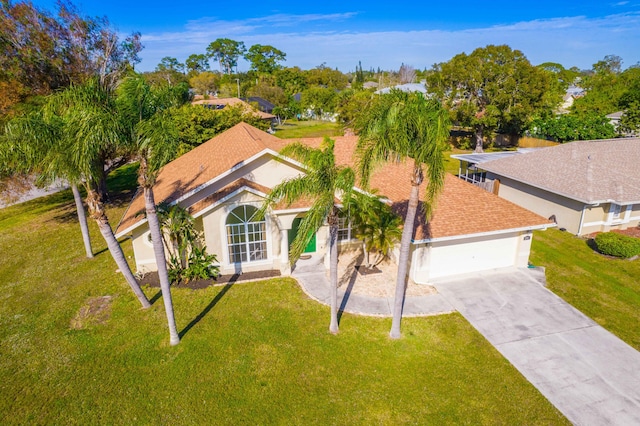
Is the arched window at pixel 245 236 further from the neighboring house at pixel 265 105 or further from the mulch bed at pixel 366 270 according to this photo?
the neighboring house at pixel 265 105

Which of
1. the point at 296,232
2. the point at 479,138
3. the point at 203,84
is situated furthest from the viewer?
the point at 203,84

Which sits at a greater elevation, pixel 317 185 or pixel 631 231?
pixel 317 185

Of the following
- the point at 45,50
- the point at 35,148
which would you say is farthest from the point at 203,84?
the point at 35,148

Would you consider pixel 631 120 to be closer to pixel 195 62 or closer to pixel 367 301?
pixel 367 301

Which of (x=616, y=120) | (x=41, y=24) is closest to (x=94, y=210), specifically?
(x=41, y=24)

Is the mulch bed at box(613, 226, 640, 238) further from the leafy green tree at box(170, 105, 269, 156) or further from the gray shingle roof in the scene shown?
the leafy green tree at box(170, 105, 269, 156)

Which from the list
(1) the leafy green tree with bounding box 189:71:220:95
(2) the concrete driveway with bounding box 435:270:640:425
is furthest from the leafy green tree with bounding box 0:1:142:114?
(1) the leafy green tree with bounding box 189:71:220:95
